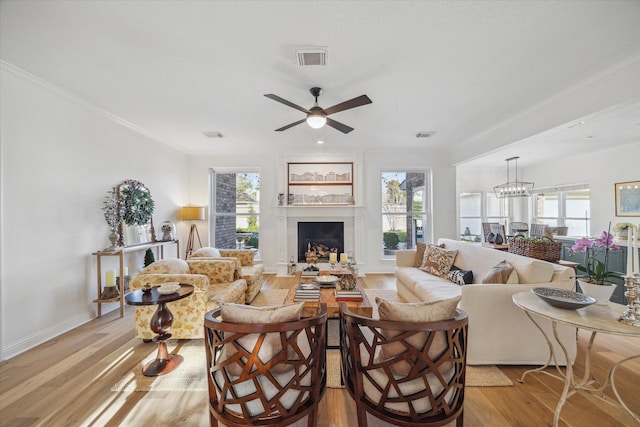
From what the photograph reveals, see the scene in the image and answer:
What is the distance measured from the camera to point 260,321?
1.32 meters

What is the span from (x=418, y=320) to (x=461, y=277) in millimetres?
2213

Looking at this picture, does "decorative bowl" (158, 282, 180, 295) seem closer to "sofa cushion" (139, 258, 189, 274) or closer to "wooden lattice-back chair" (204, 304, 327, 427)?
"sofa cushion" (139, 258, 189, 274)

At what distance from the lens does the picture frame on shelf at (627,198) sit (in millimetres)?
4875

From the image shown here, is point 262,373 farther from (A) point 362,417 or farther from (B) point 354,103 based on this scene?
(B) point 354,103

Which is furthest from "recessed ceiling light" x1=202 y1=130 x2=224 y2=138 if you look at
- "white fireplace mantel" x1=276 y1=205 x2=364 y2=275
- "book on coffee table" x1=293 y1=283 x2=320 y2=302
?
"book on coffee table" x1=293 y1=283 x2=320 y2=302

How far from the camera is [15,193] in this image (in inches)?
98.5

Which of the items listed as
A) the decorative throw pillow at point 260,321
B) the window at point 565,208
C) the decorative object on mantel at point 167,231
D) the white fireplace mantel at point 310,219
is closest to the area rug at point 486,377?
the decorative throw pillow at point 260,321

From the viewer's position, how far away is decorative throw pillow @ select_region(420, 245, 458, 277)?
3523 mm

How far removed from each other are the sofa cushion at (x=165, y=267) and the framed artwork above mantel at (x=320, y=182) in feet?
9.46

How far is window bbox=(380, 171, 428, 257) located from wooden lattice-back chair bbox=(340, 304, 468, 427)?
15.0 ft

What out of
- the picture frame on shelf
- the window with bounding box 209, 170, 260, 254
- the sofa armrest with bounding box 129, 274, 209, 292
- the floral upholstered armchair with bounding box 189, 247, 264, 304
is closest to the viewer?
the sofa armrest with bounding box 129, 274, 209, 292

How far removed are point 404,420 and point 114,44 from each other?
3219 millimetres

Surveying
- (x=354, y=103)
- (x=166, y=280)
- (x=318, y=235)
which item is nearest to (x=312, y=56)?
(x=354, y=103)

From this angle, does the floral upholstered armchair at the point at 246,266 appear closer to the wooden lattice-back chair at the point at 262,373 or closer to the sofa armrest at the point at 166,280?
the sofa armrest at the point at 166,280
